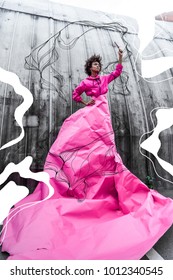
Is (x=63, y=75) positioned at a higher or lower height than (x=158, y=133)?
higher

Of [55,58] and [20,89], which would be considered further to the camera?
[55,58]

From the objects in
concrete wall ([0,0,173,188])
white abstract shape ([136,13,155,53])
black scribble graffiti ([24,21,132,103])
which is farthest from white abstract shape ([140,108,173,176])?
black scribble graffiti ([24,21,132,103])

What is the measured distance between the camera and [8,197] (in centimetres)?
143

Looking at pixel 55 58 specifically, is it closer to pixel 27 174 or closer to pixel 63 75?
pixel 63 75

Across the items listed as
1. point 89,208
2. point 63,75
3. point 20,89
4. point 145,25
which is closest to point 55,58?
point 63,75

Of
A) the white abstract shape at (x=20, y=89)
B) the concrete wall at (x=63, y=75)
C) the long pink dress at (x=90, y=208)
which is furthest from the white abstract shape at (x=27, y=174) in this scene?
the concrete wall at (x=63, y=75)

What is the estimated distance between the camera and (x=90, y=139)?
1.87 meters

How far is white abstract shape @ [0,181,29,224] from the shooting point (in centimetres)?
138

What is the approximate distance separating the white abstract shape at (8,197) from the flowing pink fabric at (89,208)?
16 centimetres

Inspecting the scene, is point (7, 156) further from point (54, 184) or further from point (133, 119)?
A: point (133, 119)

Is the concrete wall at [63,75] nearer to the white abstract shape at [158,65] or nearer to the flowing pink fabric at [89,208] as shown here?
the flowing pink fabric at [89,208]

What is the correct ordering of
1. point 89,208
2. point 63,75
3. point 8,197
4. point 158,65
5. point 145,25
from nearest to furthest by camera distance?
point 8,197 → point 89,208 → point 145,25 → point 158,65 → point 63,75

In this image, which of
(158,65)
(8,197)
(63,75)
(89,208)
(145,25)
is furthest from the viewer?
(63,75)

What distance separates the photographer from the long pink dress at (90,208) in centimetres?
133
